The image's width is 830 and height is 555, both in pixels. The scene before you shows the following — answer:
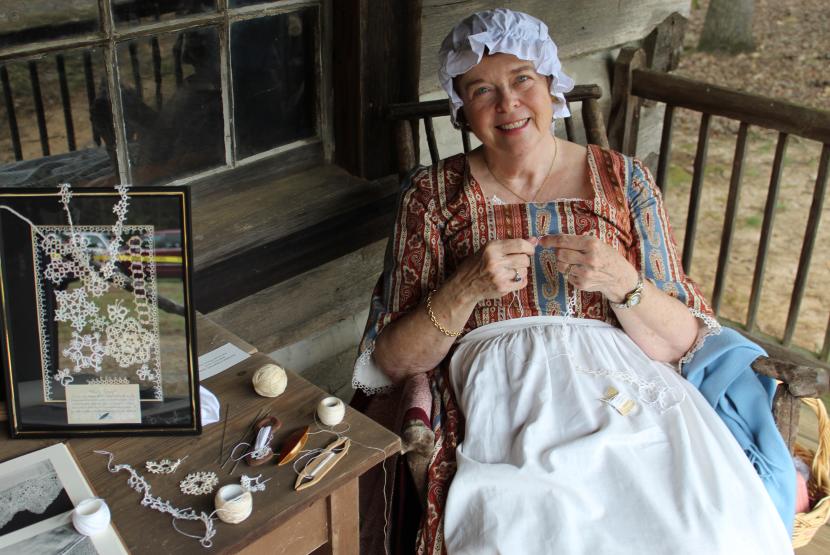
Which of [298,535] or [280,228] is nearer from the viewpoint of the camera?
[298,535]

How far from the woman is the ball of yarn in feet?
1.24

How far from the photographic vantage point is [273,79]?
6.73ft

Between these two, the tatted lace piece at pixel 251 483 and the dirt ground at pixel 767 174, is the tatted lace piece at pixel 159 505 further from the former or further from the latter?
the dirt ground at pixel 767 174

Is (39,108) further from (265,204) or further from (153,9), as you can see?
(265,204)

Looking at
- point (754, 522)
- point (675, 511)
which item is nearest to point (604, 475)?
point (675, 511)

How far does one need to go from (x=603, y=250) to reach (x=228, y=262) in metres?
0.86

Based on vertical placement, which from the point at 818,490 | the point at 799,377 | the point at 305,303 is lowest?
the point at 818,490

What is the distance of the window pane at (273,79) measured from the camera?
6.47ft

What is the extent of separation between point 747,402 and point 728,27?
6.85 metres

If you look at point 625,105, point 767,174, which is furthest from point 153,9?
point 767,174

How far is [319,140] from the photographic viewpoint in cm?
222

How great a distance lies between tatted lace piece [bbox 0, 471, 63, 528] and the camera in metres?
1.11

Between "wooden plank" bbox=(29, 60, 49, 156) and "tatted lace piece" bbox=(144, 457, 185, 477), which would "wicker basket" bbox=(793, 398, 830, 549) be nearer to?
"tatted lace piece" bbox=(144, 457, 185, 477)

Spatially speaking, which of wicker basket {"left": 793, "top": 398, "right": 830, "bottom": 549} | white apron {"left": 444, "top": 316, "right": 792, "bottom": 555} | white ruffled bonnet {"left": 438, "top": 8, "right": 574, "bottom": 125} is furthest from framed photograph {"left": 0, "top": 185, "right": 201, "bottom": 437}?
wicker basket {"left": 793, "top": 398, "right": 830, "bottom": 549}
